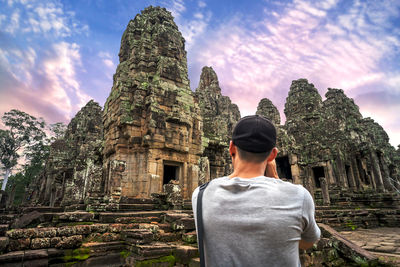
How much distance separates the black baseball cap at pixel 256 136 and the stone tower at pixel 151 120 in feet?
29.9

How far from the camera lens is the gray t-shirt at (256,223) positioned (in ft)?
3.70

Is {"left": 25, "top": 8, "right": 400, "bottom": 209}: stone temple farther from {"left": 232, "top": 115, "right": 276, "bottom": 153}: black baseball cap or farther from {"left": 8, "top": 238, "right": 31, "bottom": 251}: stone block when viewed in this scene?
{"left": 232, "top": 115, "right": 276, "bottom": 153}: black baseball cap

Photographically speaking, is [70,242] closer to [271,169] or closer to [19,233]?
[19,233]

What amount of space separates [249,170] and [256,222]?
1.03 ft

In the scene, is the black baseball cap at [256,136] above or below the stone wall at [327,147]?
below

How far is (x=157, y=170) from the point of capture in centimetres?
1142

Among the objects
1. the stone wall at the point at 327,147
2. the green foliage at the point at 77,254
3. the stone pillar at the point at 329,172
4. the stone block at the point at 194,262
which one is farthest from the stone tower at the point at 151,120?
the stone pillar at the point at 329,172

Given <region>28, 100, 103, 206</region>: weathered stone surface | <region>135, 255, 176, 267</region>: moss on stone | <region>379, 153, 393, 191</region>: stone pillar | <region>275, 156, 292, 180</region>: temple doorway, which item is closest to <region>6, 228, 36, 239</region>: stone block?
<region>135, 255, 176, 267</region>: moss on stone

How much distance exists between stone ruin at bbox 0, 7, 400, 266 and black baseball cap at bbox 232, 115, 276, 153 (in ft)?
10.3

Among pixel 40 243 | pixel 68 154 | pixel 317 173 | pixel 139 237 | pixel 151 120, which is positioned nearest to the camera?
pixel 40 243

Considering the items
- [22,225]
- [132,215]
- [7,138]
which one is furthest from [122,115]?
[7,138]

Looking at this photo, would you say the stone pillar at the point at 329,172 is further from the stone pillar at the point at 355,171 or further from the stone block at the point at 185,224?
the stone block at the point at 185,224

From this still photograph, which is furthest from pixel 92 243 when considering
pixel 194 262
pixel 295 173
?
pixel 295 173

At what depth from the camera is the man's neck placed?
135 cm
